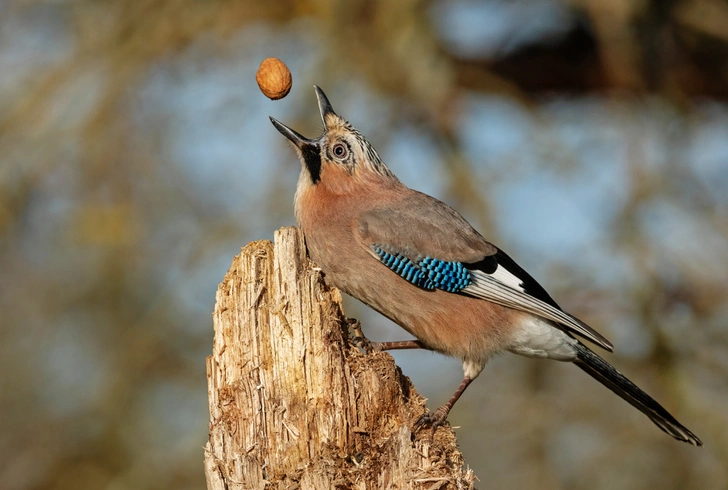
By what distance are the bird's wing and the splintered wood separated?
1.17 metres

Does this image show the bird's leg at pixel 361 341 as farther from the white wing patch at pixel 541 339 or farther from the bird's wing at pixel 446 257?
the white wing patch at pixel 541 339

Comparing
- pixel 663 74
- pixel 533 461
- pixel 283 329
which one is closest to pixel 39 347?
pixel 533 461

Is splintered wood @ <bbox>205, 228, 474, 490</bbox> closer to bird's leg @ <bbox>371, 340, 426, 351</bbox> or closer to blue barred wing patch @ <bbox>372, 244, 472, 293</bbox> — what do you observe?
bird's leg @ <bbox>371, 340, 426, 351</bbox>

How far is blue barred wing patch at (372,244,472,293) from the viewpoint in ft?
16.2

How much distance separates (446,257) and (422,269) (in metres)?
0.20

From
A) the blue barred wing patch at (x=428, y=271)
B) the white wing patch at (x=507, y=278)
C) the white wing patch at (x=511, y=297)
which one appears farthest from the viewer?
the white wing patch at (x=507, y=278)

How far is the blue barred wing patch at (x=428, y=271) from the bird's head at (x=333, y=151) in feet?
2.24

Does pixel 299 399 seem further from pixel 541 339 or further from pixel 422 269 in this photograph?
pixel 541 339

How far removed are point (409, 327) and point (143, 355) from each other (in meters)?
2.48

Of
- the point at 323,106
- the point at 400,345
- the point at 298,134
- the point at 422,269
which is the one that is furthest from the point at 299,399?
the point at 323,106

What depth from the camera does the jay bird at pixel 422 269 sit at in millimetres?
4949

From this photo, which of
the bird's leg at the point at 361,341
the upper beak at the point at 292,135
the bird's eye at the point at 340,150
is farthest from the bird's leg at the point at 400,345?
the upper beak at the point at 292,135

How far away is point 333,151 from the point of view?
214 inches

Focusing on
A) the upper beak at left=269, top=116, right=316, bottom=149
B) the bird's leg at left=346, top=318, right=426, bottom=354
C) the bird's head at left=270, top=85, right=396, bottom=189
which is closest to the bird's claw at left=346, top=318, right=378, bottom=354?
the bird's leg at left=346, top=318, right=426, bottom=354
